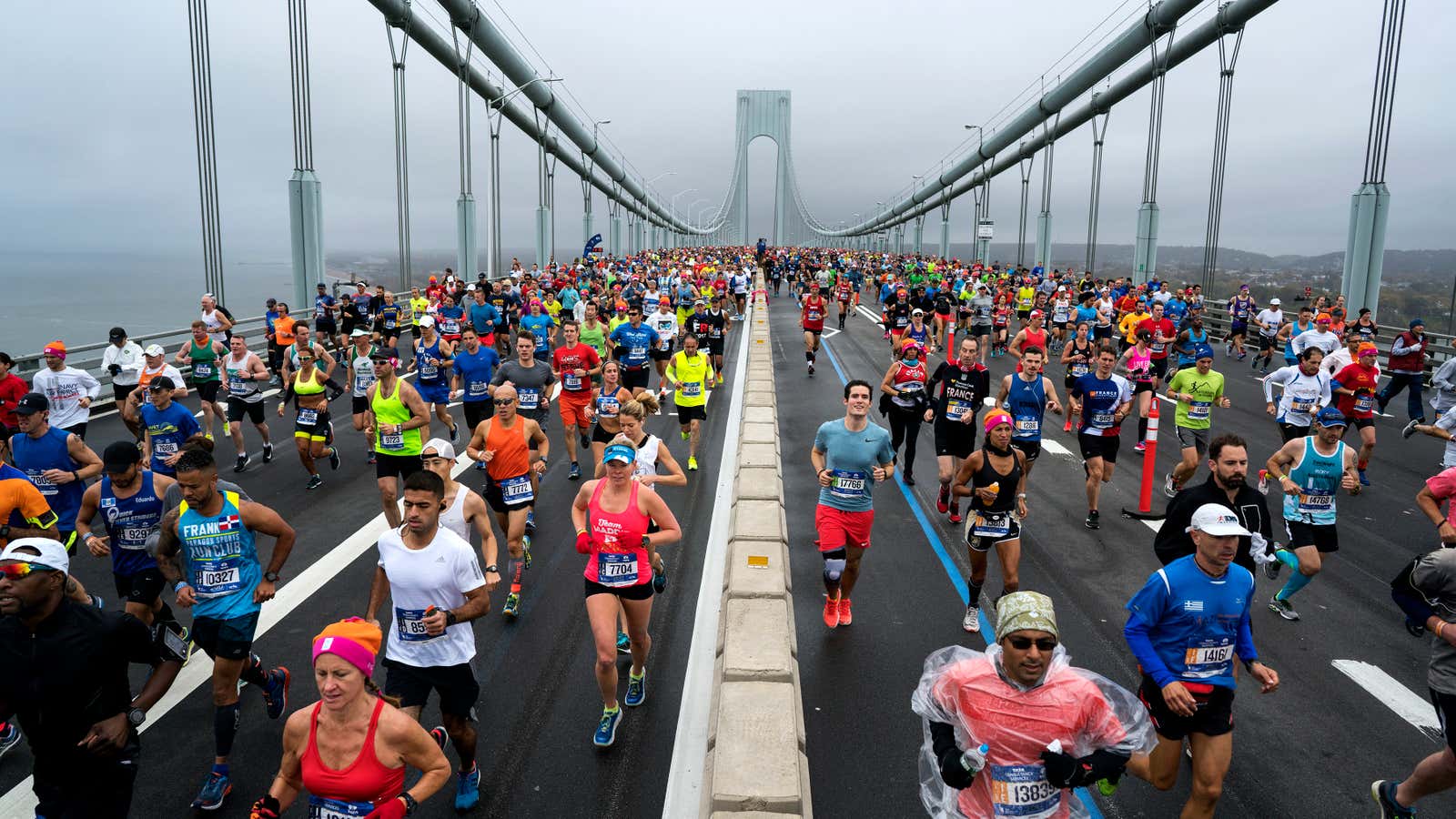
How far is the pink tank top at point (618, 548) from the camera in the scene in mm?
5398

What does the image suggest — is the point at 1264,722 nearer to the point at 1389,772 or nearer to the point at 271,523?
the point at 1389,772

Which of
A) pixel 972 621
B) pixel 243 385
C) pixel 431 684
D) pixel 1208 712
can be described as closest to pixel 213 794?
pixel 431 684

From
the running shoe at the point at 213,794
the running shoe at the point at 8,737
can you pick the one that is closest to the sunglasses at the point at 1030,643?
the running shoe at the point at 213,794

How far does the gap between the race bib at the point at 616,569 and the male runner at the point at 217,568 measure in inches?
74.0

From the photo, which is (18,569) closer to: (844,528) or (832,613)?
(844,528)

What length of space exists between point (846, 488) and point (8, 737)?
569 centimetres

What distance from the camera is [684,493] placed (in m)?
11.0

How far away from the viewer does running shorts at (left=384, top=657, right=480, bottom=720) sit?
4531 mm

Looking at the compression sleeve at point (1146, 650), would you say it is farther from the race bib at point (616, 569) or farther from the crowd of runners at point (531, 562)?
the race bib at point (616, 569)

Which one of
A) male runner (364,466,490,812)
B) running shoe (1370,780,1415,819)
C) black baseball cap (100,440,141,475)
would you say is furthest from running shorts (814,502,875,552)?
black baseball cap (100,440,141,475)

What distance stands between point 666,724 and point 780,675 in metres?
0.81

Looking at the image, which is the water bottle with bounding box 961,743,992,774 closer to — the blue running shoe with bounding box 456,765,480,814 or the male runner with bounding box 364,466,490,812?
the male runner with bounding box 364,466,490,812

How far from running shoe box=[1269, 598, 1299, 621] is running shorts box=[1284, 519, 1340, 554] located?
1.95ft

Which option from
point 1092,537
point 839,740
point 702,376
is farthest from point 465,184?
point 839,740
